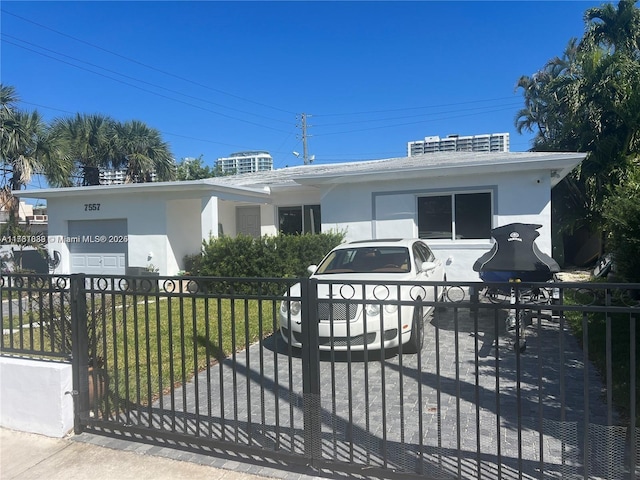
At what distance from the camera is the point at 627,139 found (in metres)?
13.6

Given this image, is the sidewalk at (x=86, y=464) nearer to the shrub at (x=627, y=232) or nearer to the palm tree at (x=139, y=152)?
the shrub at (x=627, y=232)

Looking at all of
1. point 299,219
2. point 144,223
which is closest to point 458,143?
point 299,219

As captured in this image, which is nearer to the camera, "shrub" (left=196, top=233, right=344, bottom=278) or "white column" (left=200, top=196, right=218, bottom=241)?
"shrub" (left=196, top=233, right=344, bottom=278)

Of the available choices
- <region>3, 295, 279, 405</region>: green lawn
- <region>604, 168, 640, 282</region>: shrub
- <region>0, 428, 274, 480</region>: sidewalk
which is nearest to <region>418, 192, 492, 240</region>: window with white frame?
<region>3, 295, 279, 405</region>: green lawn

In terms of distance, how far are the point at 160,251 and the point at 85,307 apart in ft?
32.3

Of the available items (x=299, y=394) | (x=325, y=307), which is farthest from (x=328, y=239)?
(x=299, y=394)

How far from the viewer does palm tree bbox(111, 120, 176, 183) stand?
2141 centimetres

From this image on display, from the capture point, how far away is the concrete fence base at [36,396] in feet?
13.6

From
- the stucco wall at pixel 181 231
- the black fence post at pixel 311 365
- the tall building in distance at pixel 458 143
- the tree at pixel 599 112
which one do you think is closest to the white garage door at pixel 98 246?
the stucco wall at pixel 181 231

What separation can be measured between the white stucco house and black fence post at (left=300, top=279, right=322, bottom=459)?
8699 mm

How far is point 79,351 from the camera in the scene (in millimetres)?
4156

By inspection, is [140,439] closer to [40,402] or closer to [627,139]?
[40,402]

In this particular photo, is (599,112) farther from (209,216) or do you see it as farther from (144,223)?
(144,223)

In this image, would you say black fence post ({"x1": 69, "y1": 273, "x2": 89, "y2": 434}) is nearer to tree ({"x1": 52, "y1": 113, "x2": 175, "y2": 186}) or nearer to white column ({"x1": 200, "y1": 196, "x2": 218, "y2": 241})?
white column ({"x1": 200, "y1": 196, "x2": 218, "y2": 241})
